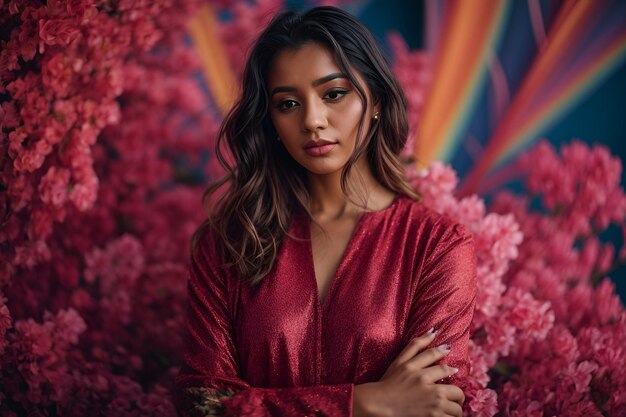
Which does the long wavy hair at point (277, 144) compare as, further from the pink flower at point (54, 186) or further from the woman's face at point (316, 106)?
the pink flower at point (54, 186)

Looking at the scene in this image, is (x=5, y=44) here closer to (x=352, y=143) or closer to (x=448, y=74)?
(x=352, y=143)

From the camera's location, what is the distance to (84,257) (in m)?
2.35

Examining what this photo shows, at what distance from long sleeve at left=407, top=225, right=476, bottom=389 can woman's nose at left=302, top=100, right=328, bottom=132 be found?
38 centimetres

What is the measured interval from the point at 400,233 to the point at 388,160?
0.21m

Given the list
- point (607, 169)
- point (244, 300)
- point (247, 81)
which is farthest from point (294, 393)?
point (607, 169)

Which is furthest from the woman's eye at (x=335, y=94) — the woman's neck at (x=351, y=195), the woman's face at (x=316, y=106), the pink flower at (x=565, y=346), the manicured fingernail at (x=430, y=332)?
the pink flower at (x=565, y=346)

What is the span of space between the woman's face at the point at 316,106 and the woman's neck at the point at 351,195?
115 mm

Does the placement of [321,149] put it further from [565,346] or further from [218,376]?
[565,346]

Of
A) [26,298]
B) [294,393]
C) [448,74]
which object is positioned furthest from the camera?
[448,74]

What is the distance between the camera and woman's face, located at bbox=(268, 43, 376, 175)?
1.69m

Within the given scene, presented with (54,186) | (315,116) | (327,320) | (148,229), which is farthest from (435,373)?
(148,229)

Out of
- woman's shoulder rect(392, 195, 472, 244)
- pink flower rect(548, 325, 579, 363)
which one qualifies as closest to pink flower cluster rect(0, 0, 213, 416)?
woman's shoulder rect(392, 195, 472, 244)

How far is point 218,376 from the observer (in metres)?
1.63

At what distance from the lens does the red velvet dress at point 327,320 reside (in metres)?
1.58
